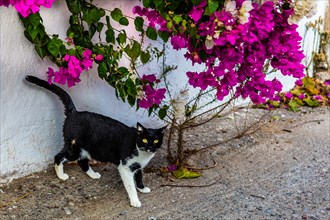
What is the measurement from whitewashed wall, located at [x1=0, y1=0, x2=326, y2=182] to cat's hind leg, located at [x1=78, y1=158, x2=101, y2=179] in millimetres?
212

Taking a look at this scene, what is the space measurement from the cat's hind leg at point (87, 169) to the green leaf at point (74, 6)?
3.25 feet

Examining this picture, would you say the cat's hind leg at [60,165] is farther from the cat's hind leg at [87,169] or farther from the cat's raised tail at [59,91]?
the cat's raised tail at [59,91]

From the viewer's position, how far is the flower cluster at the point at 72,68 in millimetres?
3279

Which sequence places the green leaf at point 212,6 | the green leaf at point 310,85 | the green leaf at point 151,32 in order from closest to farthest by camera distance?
the green leaf at point 212,6 → the green leaf at point 151,32 → the green leaf at point 310,85

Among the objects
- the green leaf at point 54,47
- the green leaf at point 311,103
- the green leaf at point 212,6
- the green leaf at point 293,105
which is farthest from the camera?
the green leaf at point 311,103

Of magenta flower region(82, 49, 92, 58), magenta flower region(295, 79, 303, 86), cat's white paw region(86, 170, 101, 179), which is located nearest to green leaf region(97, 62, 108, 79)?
magenta flower region(82, 49, 92, 58)

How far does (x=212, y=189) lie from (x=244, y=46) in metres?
1.01

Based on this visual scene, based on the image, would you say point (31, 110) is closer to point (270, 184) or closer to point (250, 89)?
point (250, 89)

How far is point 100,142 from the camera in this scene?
11.4ft

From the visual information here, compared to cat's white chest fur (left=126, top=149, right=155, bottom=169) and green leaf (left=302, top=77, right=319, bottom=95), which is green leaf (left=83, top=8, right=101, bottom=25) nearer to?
cat's white chest fur (left=126, top=149, right=155, bottom=169)

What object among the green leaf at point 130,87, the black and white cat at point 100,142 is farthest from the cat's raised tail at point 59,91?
the green leaf at point 130,87

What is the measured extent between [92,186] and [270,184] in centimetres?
123

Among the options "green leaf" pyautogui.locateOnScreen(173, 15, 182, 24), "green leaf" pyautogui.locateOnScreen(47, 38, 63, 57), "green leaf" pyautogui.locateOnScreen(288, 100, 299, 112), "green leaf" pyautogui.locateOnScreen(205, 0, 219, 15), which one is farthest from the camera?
"green leaf" pyautogui.locateOnScreen(288, 100, 299, 112)

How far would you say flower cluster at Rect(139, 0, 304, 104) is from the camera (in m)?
2.93
